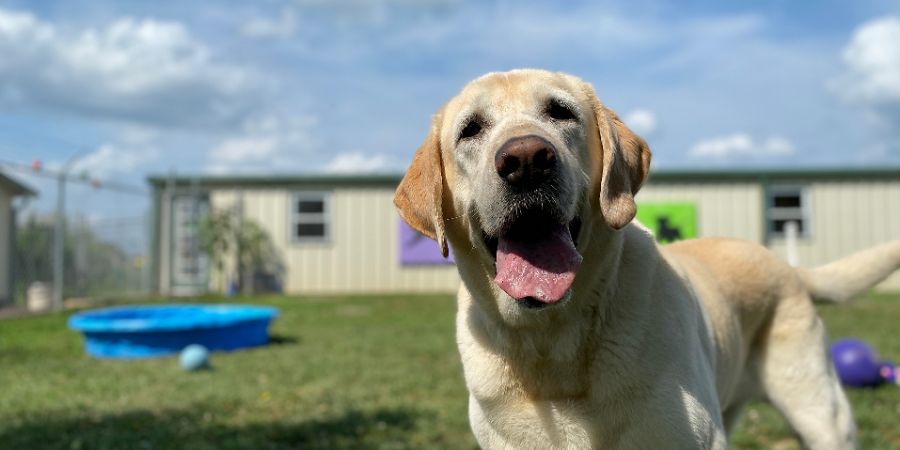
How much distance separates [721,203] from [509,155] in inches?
834

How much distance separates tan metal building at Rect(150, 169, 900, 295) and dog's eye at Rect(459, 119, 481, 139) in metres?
19.1

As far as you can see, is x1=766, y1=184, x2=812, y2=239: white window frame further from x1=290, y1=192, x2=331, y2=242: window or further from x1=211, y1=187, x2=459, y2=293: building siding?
x1=290, y1=192, x2=331, y2=242: window

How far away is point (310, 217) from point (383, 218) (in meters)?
2.34

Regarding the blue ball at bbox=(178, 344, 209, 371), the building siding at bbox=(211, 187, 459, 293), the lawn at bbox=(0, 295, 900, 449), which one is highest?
the building siding at bbox=(211, 187, 459, 293)

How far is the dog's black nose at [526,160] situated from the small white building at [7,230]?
17.0m

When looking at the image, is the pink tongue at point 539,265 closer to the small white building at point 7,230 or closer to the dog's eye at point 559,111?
the dog's eye at point 559,111

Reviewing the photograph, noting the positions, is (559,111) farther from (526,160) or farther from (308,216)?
(308,216)

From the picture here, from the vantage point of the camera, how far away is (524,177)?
7.88 feet

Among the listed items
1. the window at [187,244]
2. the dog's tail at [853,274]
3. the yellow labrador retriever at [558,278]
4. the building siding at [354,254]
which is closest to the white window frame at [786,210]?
the building siding at [354,254]

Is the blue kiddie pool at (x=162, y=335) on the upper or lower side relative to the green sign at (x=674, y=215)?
lower

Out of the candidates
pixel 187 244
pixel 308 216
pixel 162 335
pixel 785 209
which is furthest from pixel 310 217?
pixel 785 209

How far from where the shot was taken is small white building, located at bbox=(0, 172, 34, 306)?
16266mm

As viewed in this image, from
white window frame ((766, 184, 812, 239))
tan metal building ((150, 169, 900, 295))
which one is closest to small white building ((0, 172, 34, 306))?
tan metal building ((150, 169, 900, 295))

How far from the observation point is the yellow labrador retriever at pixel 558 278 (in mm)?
2434
